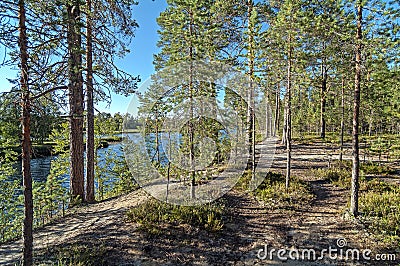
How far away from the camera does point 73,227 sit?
651 centimetres

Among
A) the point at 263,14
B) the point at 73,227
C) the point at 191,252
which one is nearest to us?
the point at 191,252

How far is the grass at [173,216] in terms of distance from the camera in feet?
20.6

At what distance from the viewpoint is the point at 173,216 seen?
6.63 metres

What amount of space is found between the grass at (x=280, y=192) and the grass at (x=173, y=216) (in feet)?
6.85

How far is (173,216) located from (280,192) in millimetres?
4342

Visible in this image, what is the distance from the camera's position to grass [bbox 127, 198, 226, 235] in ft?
20.6

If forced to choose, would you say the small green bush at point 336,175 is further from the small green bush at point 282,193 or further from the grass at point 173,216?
the grass at point 173,216

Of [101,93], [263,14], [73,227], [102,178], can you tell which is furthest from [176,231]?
[263,14]

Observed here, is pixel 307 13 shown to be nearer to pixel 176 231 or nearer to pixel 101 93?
pixel 101 93

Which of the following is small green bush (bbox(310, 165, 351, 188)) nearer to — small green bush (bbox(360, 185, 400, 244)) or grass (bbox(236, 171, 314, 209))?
small green bush (bbox(360, 185, 400, 244))

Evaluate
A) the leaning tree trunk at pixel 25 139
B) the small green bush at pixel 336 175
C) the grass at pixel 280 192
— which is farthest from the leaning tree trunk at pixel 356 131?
the leaning tree trunk at pixel 25 139

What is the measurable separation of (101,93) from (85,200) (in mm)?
4814

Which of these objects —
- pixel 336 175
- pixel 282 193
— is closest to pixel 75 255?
pixel 282 193

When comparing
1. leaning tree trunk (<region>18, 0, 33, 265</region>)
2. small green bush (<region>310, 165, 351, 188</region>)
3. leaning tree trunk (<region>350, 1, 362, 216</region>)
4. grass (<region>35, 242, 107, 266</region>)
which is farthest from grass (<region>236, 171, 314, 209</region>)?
leaning tree trunk (<region>18, 0, 33, 265</region>)
